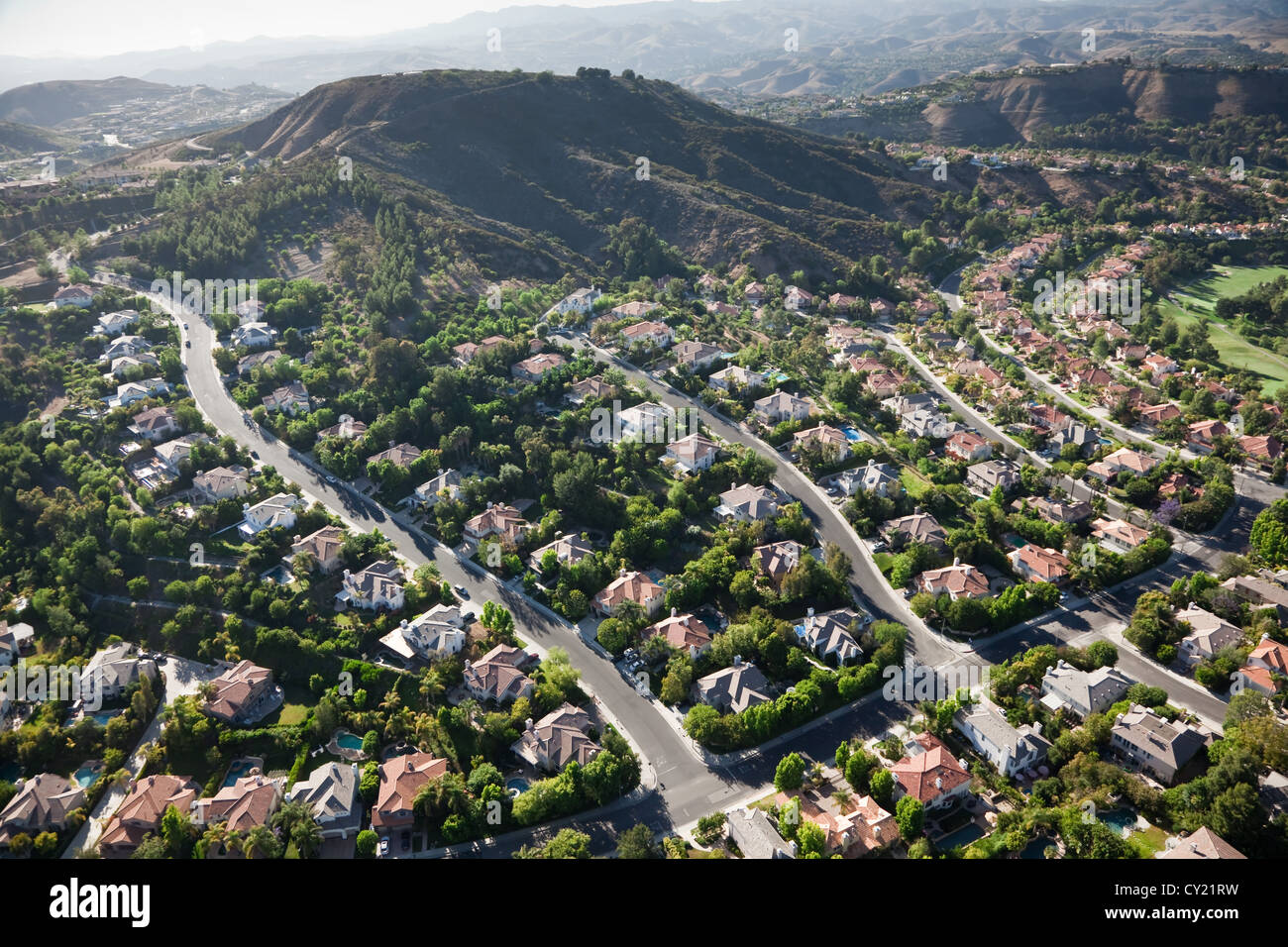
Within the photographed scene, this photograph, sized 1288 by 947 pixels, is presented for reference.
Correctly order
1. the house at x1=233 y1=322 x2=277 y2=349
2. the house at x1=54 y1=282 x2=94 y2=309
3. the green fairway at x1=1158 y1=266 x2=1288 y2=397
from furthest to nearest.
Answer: the house at x1=54 y1=282 x2=94 y2=309 → the house at x1=233 y1=322 x2=277 y2=349 → the green fairway at x1=1158 y1=266 x2=1288 y2=397

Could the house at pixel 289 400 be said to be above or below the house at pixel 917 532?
above

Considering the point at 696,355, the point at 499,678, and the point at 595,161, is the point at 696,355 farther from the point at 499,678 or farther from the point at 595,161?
the point at 595,161

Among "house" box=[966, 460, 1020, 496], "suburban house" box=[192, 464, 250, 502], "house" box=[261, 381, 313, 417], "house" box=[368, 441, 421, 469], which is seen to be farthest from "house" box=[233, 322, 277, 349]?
"house" box=[966, 460, 1020, 496]

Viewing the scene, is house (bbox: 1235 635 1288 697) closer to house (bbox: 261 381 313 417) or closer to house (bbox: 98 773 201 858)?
house (bbox: 98 773 201 858)

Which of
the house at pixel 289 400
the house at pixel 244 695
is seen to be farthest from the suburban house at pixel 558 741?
the house at pixel 289 400

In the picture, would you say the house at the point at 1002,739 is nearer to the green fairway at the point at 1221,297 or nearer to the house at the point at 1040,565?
the house at the point at 1040,565

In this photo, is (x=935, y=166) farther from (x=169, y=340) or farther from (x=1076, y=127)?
(x=169, y=340)
